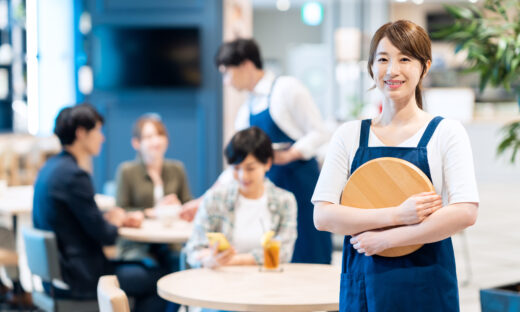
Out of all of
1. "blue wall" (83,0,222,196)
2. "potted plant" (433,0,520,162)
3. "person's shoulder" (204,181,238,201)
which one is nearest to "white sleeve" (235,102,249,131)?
"person's shoulder" (204,181,238,201)

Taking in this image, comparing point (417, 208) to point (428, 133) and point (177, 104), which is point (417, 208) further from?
point (177, 104)

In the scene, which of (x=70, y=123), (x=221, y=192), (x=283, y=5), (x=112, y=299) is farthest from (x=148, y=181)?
(x=283, y=5)

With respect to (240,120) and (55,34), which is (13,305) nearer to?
(240,120)

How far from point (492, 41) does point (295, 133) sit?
1.01 m

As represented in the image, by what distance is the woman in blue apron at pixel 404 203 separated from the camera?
173cm

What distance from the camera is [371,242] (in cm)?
178

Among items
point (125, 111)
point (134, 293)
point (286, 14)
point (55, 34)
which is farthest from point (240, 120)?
point (286, 14)

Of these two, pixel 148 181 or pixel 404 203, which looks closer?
pixel 404 203

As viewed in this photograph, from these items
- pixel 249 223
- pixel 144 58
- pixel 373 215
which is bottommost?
pixel 249 223

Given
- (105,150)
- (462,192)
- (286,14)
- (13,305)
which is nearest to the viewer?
(462,192)

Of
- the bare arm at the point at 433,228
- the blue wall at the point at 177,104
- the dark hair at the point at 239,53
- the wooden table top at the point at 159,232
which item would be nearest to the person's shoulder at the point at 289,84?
the dark hair at the point at 239,53

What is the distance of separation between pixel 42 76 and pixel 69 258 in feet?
21.0

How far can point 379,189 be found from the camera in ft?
5.87

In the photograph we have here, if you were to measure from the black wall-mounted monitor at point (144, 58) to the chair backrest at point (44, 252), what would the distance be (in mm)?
4093
